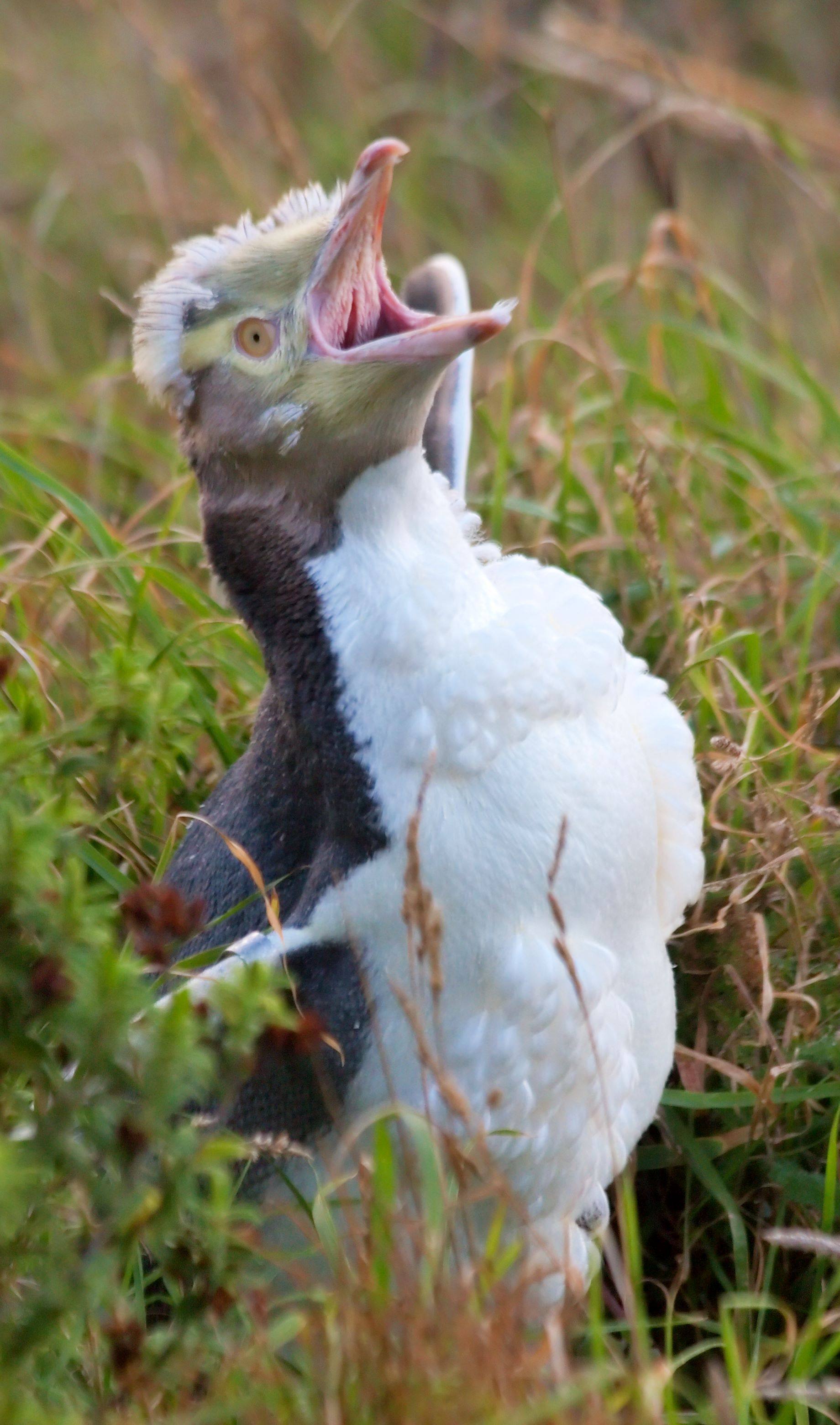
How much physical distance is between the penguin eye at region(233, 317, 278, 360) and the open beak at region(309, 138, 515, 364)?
0.20ft

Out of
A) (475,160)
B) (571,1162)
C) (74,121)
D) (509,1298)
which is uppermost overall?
(74,121)

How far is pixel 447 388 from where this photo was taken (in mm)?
2600

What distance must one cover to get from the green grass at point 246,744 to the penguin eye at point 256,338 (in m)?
0.41

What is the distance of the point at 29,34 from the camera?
21.6 feet

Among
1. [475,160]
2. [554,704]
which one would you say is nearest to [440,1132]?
[554,704]

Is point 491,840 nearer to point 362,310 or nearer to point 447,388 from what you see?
point 362,310

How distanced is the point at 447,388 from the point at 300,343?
72 centimetres

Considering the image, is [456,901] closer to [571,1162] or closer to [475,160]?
[571,1162]

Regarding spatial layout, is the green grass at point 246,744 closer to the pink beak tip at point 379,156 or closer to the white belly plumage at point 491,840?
the white belly plumage at point 491,840

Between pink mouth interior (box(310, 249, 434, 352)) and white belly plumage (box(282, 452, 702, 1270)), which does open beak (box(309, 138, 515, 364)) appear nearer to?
pink mouth interior (box(310, 249, 434, 352))

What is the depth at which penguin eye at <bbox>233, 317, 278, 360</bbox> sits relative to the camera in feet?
6.38

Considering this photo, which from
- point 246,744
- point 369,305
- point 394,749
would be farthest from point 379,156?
point 246,744

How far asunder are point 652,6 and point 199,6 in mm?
1793

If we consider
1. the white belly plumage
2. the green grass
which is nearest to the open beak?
the white belly plumage
